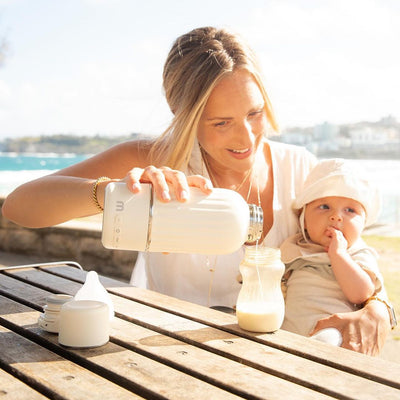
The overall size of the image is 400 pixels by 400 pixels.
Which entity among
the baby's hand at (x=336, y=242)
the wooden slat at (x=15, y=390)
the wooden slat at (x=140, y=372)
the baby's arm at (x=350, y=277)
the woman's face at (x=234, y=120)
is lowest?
the wooden slat at (x=15, y=390)

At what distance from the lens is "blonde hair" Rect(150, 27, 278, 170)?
5.97 feet

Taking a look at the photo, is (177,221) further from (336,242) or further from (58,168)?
(58,168)

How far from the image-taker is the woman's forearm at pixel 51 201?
1.50 m

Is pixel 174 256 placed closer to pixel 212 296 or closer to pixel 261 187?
pixel 212 296

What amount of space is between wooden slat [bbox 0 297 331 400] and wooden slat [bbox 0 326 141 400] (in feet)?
0.16

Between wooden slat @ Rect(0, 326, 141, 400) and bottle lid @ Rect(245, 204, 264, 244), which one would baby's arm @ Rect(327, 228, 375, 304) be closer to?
bottle lid @ Rect(245, 204, 264, 244)

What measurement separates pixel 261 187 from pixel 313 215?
34cm

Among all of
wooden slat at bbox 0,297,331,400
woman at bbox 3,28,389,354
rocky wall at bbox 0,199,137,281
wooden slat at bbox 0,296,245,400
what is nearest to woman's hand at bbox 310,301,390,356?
woman at bbox 3,28,389,354

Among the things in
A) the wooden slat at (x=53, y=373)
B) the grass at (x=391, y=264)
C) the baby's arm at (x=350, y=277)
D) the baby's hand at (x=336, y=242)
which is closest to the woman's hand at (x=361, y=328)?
the baby's arm at (x=350, y=277)

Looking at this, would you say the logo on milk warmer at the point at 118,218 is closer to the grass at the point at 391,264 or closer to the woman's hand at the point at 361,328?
the woman's hand at the point at 361,328

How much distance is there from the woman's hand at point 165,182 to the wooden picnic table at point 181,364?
0.29 m

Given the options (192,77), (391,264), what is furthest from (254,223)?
(391,264)

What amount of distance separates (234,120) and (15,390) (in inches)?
46.3

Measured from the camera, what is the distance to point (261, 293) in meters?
1.17
